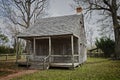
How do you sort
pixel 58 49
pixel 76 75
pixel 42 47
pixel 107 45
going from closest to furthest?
pixel 76 75 < pixel 58 49 < pixel 42 47 < pixel 107 45

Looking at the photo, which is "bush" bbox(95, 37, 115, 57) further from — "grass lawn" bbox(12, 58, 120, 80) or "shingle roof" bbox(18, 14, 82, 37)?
"grass lawn" bbox(12, 58, 120, 80)

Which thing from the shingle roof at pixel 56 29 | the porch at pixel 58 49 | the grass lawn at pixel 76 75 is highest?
the shingle roof at pixel 56 29

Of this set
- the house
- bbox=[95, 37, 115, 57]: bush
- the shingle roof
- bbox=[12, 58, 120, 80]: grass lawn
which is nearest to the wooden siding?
the house

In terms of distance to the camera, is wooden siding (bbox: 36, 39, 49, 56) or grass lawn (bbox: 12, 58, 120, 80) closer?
grass lawn (bbox: 12, 58, 120, 80)

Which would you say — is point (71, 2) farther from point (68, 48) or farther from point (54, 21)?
point (68, 48)

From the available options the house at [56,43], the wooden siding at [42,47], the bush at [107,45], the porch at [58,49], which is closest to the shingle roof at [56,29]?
the house at [56,43]

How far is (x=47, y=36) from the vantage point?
17.2 meters

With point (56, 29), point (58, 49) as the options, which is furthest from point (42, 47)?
point (56, 29)

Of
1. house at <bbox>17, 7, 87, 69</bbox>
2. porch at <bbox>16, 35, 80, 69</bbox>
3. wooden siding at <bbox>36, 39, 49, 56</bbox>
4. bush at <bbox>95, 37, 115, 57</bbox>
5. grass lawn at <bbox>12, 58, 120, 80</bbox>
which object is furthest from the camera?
bush at <bbox>95, 37, 115, 57</bbox>

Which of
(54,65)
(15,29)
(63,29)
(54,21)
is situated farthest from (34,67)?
(15,29)

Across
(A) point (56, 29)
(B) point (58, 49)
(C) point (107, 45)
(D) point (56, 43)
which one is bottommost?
(B) point (58, 49)

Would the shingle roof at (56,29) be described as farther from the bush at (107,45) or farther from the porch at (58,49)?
the bush at (107,45)

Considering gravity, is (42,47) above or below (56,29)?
below

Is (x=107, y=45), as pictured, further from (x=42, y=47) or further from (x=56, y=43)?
(x=42, y=47)
